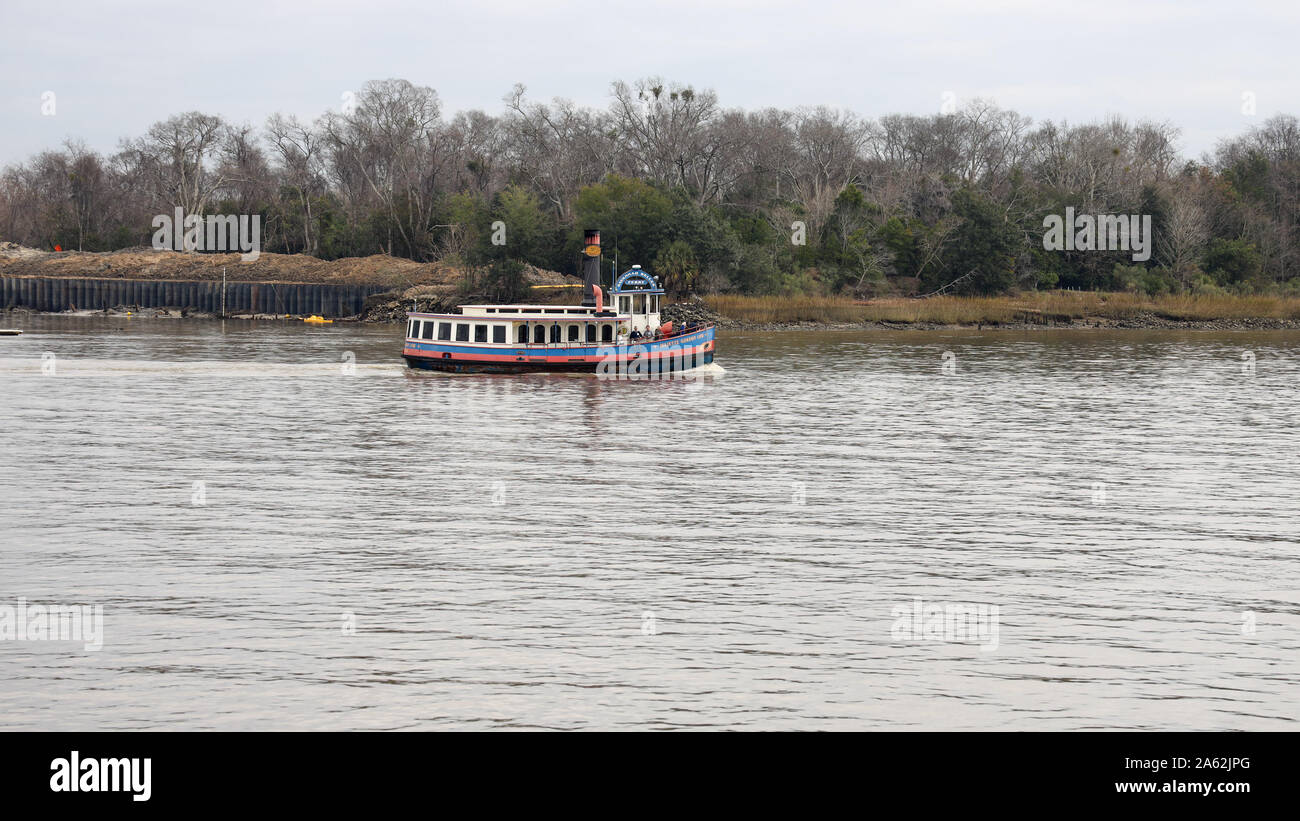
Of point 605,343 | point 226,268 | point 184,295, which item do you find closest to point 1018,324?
point 605,343

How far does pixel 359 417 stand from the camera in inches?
2005

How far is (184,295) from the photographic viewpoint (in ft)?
470

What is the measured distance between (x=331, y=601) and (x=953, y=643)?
10.3 metres

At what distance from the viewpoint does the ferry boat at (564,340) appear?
69.1 metres

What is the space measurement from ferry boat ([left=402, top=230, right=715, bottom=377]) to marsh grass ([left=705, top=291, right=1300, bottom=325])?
48.9 meters

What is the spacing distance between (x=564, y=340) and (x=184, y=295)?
86.9m

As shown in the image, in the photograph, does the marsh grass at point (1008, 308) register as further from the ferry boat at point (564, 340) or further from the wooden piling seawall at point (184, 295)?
the ferry boat at point (564, 340)

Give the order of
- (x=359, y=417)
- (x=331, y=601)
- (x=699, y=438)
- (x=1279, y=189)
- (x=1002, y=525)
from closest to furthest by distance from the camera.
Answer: (x=331, y=601) < (x=1002, y=525) < (x=699, y=438) < (x=359, y=417) < (x=1279, y=189)

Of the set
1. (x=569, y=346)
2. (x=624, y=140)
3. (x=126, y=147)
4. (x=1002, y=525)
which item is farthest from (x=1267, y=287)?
(x=126, y=147)

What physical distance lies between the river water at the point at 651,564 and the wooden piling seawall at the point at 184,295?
3256 inches

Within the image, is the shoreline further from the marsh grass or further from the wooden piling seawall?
the wooden piling seawall

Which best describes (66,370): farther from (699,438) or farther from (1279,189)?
(1279,189)

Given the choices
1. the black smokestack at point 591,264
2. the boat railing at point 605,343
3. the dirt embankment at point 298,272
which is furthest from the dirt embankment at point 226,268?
the boat railing at point 605,343
